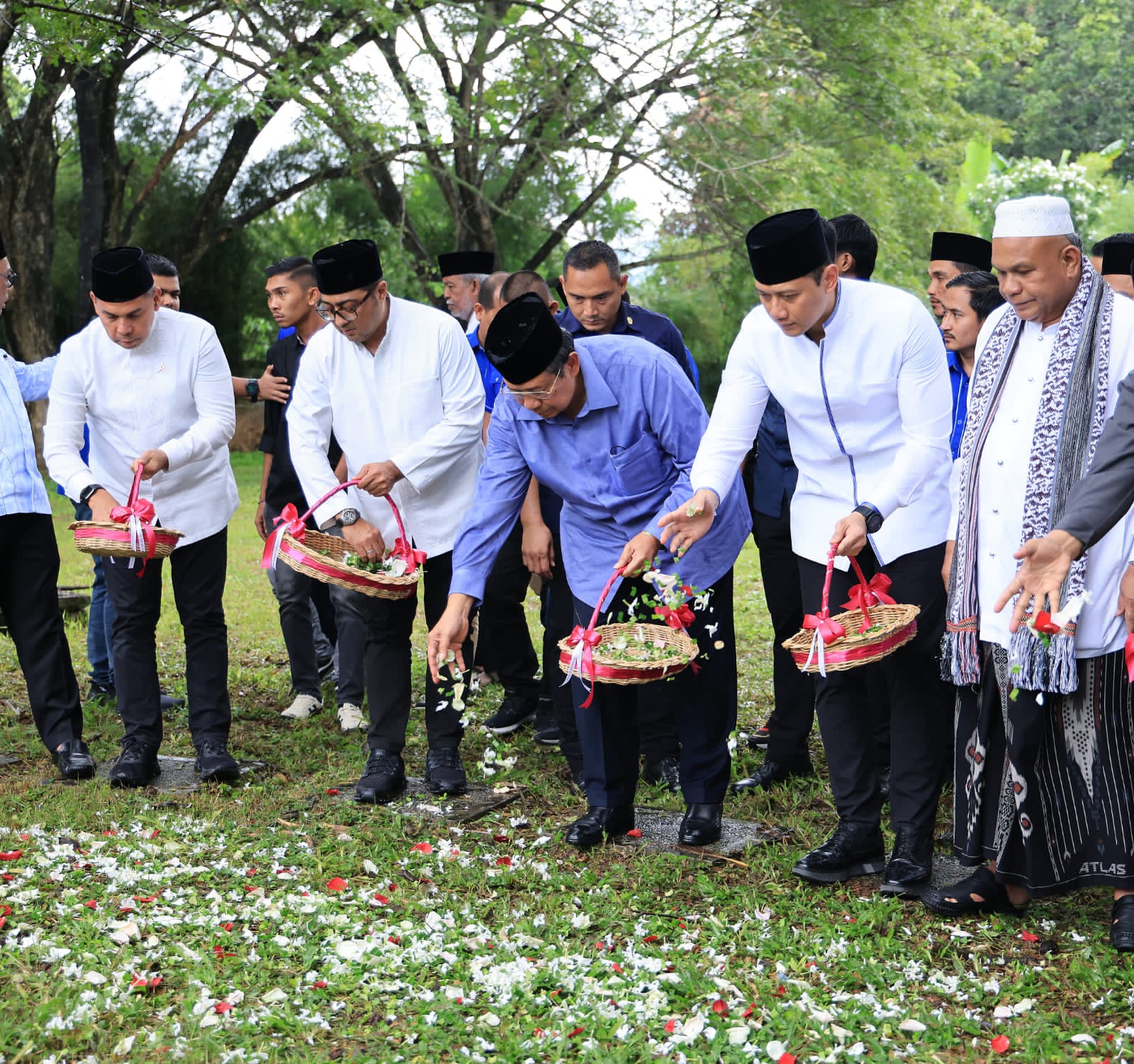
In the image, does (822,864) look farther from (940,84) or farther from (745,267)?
(940,84)

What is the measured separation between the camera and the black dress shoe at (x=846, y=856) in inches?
177

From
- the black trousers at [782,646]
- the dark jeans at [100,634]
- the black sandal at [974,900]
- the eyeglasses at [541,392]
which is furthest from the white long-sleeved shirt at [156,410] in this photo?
the black sandal at [974,900]

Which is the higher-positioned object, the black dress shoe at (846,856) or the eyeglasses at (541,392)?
the eyeglasses at (541,392)

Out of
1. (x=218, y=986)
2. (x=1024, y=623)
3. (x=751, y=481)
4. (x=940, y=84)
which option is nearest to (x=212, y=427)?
(x=751, y=481)

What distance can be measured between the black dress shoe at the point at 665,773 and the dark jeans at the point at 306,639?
176 cm

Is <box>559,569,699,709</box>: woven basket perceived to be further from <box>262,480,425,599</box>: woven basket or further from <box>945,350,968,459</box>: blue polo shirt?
<box>945,350,968,459</box>: blue polo shirt

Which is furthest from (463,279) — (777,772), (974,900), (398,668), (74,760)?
(974,900)

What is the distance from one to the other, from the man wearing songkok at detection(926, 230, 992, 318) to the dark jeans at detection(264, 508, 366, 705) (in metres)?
3.21

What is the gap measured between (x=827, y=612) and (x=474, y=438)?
2.06 m

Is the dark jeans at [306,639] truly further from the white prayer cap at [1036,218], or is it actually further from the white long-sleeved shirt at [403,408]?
the white prayer cap at [1036,218]

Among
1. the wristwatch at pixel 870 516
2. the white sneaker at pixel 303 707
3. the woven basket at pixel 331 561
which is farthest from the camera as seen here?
the white sneaker at pixel 303 707

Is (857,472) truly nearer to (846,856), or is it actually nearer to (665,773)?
(846,856)

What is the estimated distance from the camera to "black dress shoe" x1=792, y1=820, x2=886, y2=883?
4.51 m

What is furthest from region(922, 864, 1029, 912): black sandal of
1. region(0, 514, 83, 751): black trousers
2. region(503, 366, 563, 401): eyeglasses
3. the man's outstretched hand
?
region(0, 514, 83, 751): black trousers
